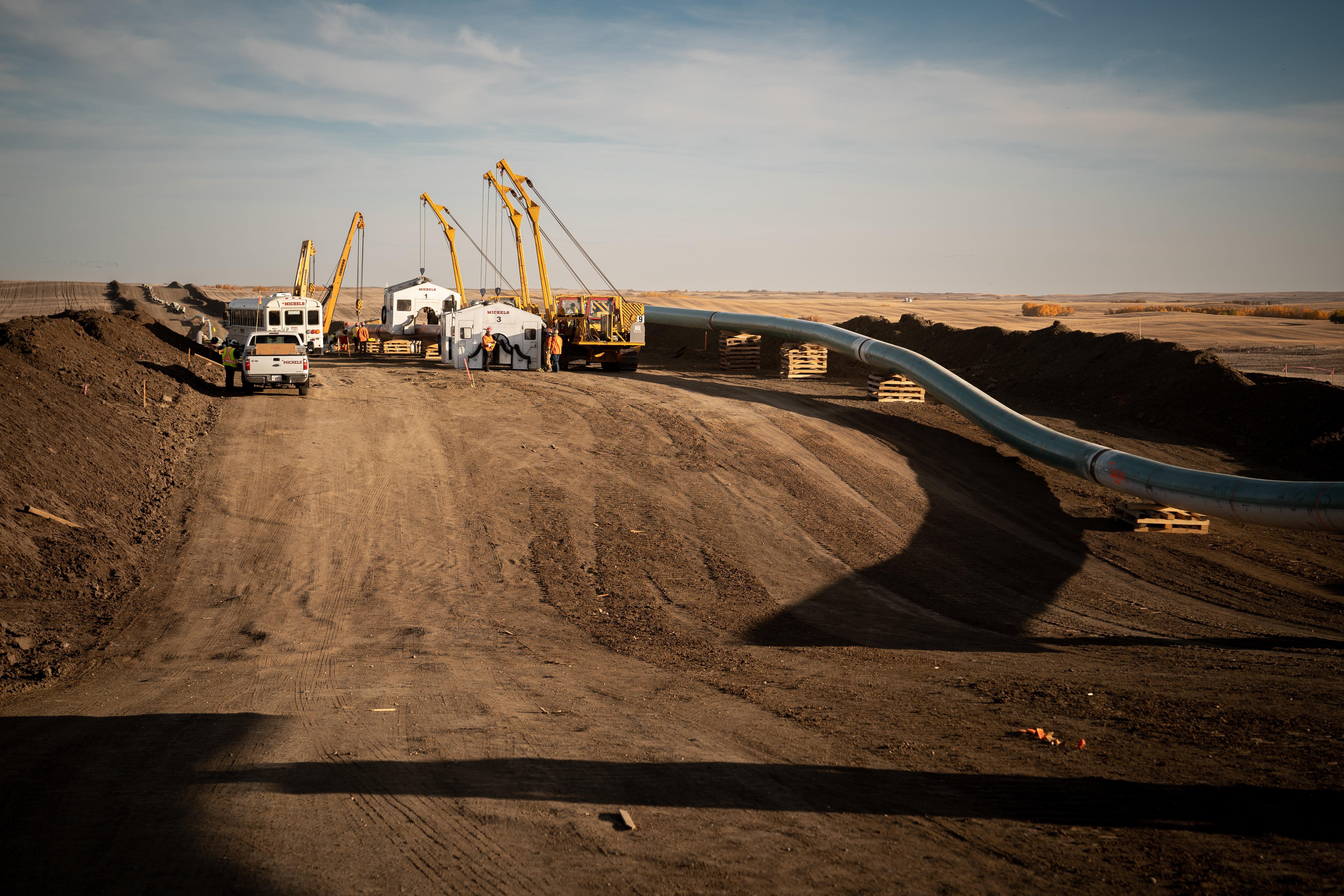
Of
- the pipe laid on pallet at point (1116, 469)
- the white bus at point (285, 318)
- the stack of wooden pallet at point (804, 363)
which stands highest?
the white bus at point (285, 318)

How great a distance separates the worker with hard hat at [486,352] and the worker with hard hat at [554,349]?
232 cm

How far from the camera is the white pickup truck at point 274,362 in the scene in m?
26.5

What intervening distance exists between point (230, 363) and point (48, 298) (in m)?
76.7

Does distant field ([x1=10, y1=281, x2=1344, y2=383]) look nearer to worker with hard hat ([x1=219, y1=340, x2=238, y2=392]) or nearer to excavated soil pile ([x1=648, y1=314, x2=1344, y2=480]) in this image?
excavated soil pile ([x1=648, y1=314, x2=1344, y2=480])

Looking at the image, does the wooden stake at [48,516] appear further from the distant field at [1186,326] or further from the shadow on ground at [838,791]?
the distant field at [1186,326]

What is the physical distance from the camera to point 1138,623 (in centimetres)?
1391

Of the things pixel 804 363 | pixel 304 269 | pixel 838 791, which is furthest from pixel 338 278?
pixel 838 791

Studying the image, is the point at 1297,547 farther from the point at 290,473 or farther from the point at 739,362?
the point at 739,362

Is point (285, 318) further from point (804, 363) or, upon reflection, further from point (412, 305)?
point (804, 363)

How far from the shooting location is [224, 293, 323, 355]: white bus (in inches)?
1280

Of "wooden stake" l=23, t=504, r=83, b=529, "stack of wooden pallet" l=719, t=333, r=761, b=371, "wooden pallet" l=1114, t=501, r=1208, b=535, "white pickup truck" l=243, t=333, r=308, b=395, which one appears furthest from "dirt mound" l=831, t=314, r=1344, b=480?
"wooden stake" l=23, t=504, r=83, b=529

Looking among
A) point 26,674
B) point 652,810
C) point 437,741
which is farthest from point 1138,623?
point 26,674

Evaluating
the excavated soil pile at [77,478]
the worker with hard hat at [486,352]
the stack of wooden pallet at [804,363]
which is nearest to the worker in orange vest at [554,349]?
the worker with hard hat at [486,352]

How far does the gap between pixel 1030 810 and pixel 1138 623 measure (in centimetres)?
854
